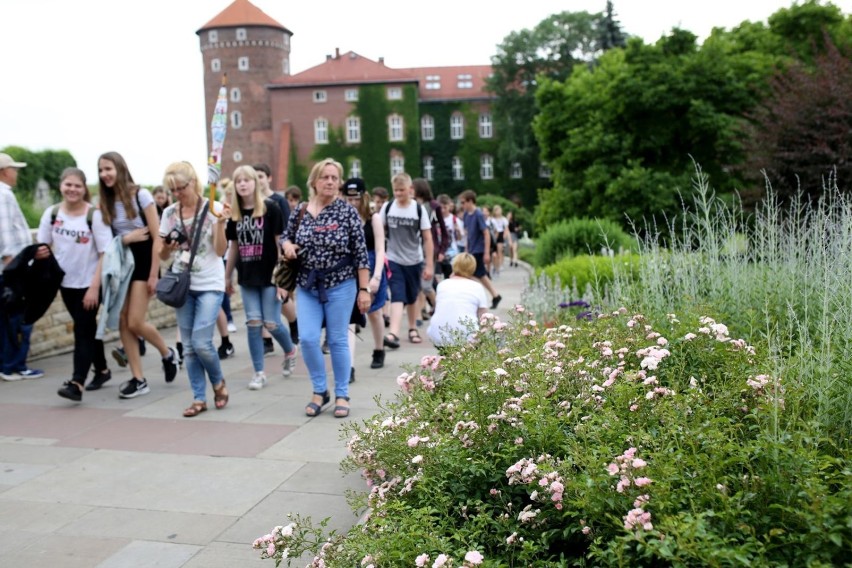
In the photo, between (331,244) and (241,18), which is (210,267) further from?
(241,18)

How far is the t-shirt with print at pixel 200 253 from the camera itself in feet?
22.1

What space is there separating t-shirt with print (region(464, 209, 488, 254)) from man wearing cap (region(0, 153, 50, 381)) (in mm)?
6742

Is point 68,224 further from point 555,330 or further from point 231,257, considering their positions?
point 555,330

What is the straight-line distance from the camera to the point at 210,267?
6812 mm

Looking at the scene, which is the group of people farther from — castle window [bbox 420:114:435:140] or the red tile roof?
castle window [bbox 420:114:435:140]

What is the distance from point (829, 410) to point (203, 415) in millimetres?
4816

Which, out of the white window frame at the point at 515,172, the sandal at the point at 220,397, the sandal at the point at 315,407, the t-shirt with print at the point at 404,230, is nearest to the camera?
the sandal at the point at 315,407

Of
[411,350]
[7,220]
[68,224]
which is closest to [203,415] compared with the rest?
[68,224]

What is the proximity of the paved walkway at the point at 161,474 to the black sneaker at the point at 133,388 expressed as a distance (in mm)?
85

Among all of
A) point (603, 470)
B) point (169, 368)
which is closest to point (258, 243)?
point (169, 368)

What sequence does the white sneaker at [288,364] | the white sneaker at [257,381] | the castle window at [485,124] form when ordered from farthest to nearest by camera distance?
the castle window at [485,124]
the white sneaker at [288,364]
the white sneaker at [257,381]

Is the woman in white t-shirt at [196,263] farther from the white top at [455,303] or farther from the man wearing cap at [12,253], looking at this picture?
the white top at [455,303]

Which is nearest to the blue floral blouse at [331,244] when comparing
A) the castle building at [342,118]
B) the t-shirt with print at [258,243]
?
the t-shirt with print at [258,243]

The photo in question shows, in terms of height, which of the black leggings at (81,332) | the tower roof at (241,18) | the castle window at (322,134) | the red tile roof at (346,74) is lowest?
the black leggings at (81,332)
